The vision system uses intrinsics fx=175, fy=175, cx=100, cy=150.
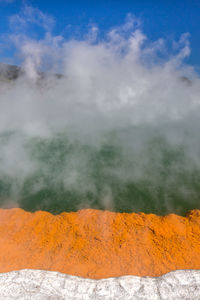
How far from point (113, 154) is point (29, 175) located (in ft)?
10.8

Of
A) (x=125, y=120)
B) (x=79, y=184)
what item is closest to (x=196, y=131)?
(x=125, y=120)

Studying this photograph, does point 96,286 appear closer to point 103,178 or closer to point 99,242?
point 99,242

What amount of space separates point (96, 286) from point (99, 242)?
0.97 meters

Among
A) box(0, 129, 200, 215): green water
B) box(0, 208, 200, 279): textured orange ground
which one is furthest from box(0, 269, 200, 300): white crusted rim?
box(0, 129, 200, 215): green water

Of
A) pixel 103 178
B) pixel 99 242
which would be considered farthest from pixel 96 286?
pixel 103 178

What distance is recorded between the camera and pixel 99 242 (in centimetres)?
401

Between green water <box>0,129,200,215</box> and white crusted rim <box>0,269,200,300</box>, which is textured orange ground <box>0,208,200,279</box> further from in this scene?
green water <box>0,129,200,215</box>

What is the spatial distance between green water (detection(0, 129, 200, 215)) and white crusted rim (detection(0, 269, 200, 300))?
5.79 feet

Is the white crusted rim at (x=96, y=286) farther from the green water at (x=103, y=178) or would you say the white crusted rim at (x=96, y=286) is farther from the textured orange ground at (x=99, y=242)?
the green water at (x=103, y=178)

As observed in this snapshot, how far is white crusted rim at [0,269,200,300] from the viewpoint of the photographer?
2883 mm

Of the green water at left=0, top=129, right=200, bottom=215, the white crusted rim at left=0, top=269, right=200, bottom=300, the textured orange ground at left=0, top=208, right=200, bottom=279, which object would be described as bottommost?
the white crusted rim at left=0, top=269, right=200, bottom=300

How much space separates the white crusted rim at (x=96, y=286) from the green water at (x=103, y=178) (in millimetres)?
1766

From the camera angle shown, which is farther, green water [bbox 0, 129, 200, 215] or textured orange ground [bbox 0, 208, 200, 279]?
green water [bbox 0, 129, 200, 215]

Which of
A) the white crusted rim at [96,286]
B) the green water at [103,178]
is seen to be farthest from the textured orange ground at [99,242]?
the green water at [103,178]
